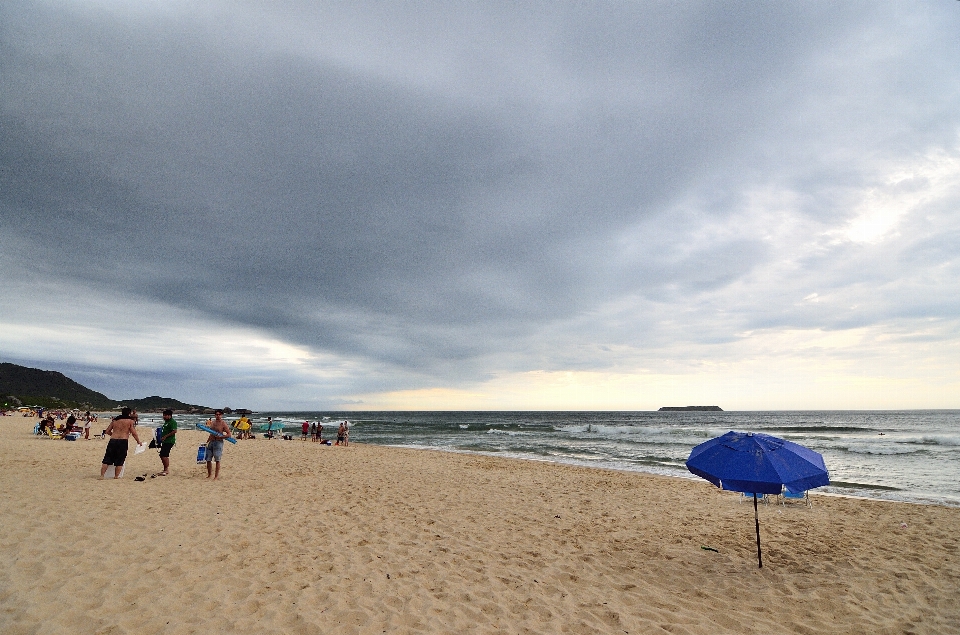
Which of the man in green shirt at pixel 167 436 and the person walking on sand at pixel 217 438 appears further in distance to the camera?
the man in green shirt at pixel 167 436

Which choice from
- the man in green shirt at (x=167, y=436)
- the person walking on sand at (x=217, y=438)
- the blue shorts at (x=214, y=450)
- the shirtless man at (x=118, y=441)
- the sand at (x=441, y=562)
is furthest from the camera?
the blue shorts at (x=214, y=450)

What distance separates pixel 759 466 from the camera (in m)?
5.75

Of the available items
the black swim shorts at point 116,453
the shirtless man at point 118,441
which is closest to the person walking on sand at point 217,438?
the shirtless man at point 118,441

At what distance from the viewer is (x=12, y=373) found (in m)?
121

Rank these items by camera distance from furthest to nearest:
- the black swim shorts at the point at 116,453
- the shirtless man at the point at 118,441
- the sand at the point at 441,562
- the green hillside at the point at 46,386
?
the green hillside at the point at 46,386 → the black swim shorts at the point at 116,453 → the shirtless man at the point at 118,441 → the sand at the point at 441,562

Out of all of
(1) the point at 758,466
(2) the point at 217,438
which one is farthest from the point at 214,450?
(1) the point at 758,466

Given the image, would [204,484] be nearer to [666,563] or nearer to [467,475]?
[467,475]

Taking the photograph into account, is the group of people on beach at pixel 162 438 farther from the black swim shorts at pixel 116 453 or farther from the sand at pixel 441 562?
the sand at pixel 441 562

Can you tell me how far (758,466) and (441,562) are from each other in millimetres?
4645

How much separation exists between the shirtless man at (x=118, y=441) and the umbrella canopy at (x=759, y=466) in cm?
1309

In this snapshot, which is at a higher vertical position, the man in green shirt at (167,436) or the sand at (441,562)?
the man in green shirt at (167,436)

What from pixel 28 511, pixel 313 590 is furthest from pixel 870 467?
pixel 28 511

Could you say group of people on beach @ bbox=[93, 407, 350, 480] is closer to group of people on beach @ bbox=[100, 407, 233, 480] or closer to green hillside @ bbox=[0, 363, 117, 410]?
group of people on beach @ bbox=[100, 407, 233, 480]

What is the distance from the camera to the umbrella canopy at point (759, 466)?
561cm
